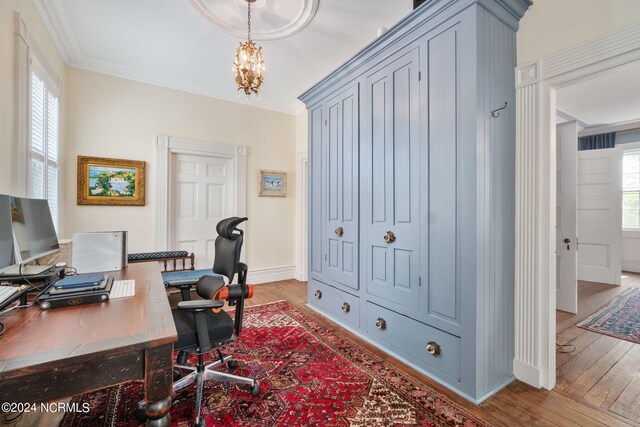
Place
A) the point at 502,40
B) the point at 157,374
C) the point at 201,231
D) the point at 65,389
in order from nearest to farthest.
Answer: the point at 65,389
the point at 157,374
the point at 502,40
the point at 201,231

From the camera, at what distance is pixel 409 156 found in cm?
220

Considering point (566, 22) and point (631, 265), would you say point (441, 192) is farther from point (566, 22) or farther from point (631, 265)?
point (631, 265)

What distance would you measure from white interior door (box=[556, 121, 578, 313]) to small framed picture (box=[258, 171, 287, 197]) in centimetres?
377

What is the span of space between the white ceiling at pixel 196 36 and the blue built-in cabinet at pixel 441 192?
479 mm

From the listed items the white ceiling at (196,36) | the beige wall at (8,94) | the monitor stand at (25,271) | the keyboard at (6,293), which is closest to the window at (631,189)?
the white ceiling at (196,36)

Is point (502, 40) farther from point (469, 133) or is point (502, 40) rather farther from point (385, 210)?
point (385, 210)

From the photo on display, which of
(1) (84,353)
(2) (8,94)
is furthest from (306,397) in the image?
(2) (8,94)

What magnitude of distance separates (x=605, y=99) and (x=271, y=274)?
5.37 metres

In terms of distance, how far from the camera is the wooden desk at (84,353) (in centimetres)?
82

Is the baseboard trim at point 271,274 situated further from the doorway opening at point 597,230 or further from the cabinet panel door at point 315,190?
the doorway opening at point 597,230

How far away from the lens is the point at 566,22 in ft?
5.86

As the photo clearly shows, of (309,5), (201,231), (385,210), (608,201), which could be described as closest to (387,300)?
(385,210)

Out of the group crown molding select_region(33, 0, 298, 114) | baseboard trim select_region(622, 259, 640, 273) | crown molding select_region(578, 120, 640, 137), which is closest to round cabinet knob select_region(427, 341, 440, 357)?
crown molding select_region(33, 0, 298, 114)

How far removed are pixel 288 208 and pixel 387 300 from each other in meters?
2.85
